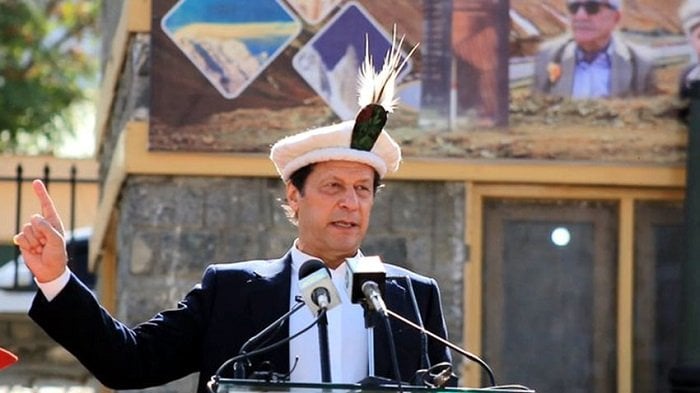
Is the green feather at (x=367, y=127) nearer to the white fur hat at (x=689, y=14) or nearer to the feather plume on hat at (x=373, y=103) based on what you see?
the feather plume on hat at (x=373, y=103)

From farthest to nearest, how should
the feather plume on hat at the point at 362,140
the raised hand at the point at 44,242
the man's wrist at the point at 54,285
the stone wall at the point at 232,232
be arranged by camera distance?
the stone wall at the point at 232,232
the feather plume on hat at the point at 362,140
the man's wrist at the point at 54,285
the raised hand at the point at 44,242

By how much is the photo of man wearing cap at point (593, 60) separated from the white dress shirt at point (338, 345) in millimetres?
4024

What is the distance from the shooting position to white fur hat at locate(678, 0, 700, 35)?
936 centimetres

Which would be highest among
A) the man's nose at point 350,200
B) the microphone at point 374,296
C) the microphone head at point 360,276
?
the man's nose at point 350,200

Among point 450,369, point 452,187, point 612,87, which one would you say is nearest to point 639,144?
point 612,87

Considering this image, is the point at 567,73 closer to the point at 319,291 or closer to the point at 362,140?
the point at 362,140

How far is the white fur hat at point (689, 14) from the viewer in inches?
368

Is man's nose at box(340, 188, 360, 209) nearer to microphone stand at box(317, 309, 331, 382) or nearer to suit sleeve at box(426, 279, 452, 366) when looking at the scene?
suit sleeve at box(426, 279, 452, 366)

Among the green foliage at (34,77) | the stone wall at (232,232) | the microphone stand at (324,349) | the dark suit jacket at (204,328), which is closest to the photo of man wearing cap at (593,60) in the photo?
the stone wall at (232,232)

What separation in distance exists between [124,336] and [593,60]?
14.4ft

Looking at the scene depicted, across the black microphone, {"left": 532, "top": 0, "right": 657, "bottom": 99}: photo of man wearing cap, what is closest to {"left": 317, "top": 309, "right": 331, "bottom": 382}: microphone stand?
the black microphone

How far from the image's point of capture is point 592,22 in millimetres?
9344

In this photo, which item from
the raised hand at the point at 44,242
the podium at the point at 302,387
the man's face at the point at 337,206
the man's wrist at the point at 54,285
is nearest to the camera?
the podium at the point at 302,387

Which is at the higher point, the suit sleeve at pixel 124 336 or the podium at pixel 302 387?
the suit sleeve at pixel 124 336
